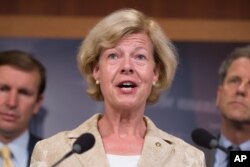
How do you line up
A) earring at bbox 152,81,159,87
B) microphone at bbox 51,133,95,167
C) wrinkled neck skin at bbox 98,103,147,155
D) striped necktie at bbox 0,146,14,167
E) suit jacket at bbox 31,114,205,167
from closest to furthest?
microphone at bbox 51,133,95,167 < suit jacket at bbox 31,114,205,167 < wrinkled neck skin at bbox 98,103,147,155 < earring at bbox 152,81,159,87 < striped necktie at bbox 0,146,14,167

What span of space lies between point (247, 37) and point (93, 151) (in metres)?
1.12

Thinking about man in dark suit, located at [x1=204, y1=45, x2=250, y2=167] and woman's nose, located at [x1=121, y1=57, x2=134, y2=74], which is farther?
man in dark suit, located at [x1=204, y1=45, x2=250, y2=167]

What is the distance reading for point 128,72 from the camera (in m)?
1.75

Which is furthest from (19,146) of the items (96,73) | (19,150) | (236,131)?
(236,131)

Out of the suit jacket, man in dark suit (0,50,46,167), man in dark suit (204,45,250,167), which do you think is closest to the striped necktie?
man in dark suit (0,50,46,167)

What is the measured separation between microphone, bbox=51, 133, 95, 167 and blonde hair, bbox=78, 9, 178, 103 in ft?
1.07

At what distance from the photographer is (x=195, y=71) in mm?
2529

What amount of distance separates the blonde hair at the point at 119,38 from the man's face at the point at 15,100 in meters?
0.55

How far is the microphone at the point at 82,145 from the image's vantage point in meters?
1.57

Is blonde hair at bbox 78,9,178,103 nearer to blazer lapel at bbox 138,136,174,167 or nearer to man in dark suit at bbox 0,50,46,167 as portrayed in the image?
blazer lapel at bbox 138,136,174,167

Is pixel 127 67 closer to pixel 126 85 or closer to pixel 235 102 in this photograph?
pixel 126 85

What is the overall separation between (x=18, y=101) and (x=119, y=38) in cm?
73

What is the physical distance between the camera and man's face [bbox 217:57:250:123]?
2391mm

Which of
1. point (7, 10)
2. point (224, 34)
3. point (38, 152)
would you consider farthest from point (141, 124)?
point (7, 10)
